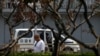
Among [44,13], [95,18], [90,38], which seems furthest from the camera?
[95,18]

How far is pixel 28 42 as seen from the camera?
25.2 meters

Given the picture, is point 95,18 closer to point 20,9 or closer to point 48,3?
point 20,9

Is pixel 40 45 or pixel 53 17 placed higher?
pixel 53 17

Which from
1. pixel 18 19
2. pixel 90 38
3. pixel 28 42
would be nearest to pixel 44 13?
pixel 18 19

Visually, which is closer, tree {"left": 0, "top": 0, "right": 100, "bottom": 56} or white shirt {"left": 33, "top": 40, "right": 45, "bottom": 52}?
tree {"left": 0, "top": 0, "right": 100, "bottom": 56}

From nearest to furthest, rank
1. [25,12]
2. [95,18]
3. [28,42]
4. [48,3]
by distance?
[48,3] → [25,12] → [28,42] → [95,18]

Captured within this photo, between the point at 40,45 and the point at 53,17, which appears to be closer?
the point at 53,17

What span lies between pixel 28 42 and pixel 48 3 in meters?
10.5

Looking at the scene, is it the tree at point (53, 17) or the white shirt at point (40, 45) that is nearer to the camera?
the tree at point (53, 17)

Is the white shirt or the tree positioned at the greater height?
the tree

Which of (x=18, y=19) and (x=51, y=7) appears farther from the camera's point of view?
(x=18, y=19)

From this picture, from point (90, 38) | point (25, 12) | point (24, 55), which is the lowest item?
point (90, 38)

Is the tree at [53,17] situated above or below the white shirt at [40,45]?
above

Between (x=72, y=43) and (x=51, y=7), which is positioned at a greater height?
(x=51, y=7)
